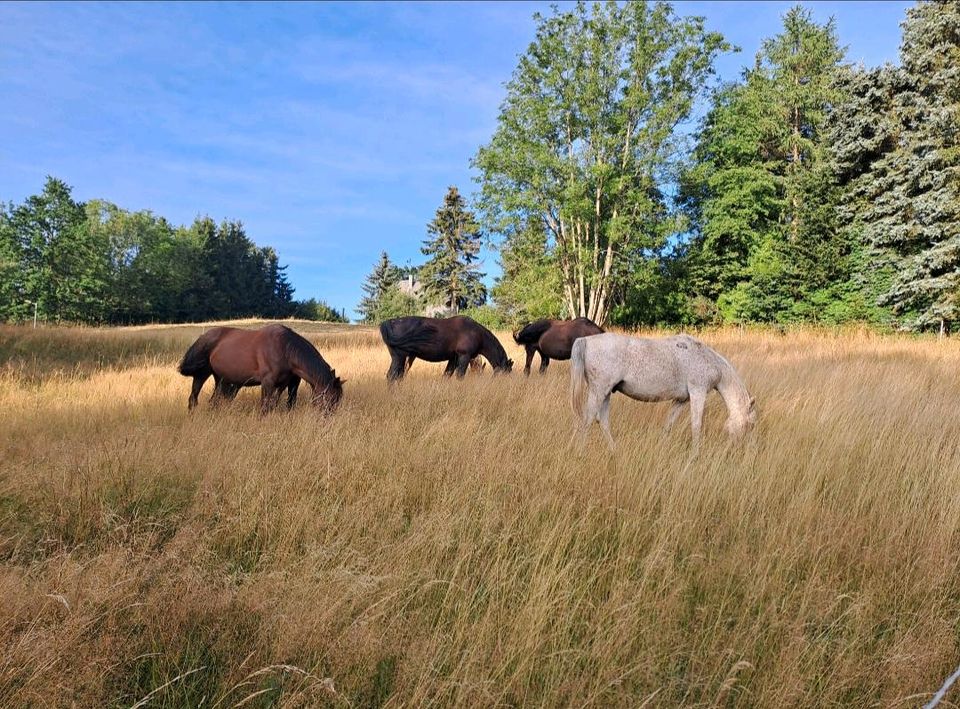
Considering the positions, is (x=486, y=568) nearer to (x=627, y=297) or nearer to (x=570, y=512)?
(x=570, y=512)

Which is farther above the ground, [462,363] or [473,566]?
[462,363]

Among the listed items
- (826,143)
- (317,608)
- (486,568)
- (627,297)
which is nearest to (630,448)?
(486,568)

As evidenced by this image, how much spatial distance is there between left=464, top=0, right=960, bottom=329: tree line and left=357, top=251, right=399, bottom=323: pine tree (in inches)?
1875

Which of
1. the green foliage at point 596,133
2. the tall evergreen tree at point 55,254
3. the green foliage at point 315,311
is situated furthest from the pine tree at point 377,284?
the green foliage at point 596,133

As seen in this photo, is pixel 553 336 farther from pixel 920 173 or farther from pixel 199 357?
pixel 920 173

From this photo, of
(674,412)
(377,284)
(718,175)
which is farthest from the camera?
(377,284)

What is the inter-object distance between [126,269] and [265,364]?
205 feet

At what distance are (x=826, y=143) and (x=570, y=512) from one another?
28.3 meters

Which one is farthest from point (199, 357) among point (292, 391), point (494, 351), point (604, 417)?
point (494, 351)

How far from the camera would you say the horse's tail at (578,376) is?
537 centimetres

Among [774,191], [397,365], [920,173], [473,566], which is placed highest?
[774,191]

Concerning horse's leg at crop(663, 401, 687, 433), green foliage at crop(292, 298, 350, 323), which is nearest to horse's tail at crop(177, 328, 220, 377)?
horse's leg at crop(663, 401, 687, 433)

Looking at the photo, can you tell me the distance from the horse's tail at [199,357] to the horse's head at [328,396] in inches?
72.9

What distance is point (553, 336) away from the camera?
37.3 feet
